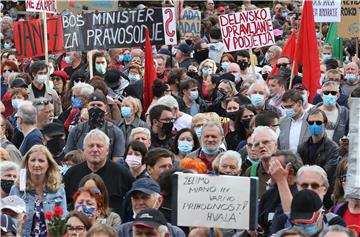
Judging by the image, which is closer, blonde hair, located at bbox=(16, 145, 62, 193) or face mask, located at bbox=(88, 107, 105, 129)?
blonde hair, located at bbox=(16, 145, 62, 193)

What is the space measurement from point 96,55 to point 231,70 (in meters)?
1.80

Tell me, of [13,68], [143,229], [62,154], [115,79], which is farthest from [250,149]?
[13,68]

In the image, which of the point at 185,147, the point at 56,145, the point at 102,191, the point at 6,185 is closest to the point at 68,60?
the point at 56,145

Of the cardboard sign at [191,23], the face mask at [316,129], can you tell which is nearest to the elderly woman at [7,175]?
the face mask at [316,129]

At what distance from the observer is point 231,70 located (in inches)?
729

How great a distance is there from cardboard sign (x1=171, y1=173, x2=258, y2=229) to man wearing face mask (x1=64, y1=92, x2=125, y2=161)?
3910mm

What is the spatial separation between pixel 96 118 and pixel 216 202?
4452 millimetres

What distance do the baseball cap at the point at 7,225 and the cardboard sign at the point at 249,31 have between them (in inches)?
384

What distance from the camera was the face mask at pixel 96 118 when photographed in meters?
13.3

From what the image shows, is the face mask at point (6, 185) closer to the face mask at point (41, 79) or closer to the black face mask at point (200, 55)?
the face mask at point (41, 79)

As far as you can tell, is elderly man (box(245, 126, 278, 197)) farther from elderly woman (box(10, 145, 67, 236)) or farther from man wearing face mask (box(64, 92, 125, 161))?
man wearing face mask (box(64, 92, 125, 161))

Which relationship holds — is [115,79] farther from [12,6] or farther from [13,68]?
[12,6]

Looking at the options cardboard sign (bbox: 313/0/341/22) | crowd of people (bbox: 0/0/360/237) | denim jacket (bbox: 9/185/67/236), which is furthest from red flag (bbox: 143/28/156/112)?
denim jacket (bbox: 9/185/67/236)

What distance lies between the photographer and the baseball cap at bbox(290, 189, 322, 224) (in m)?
9.00
